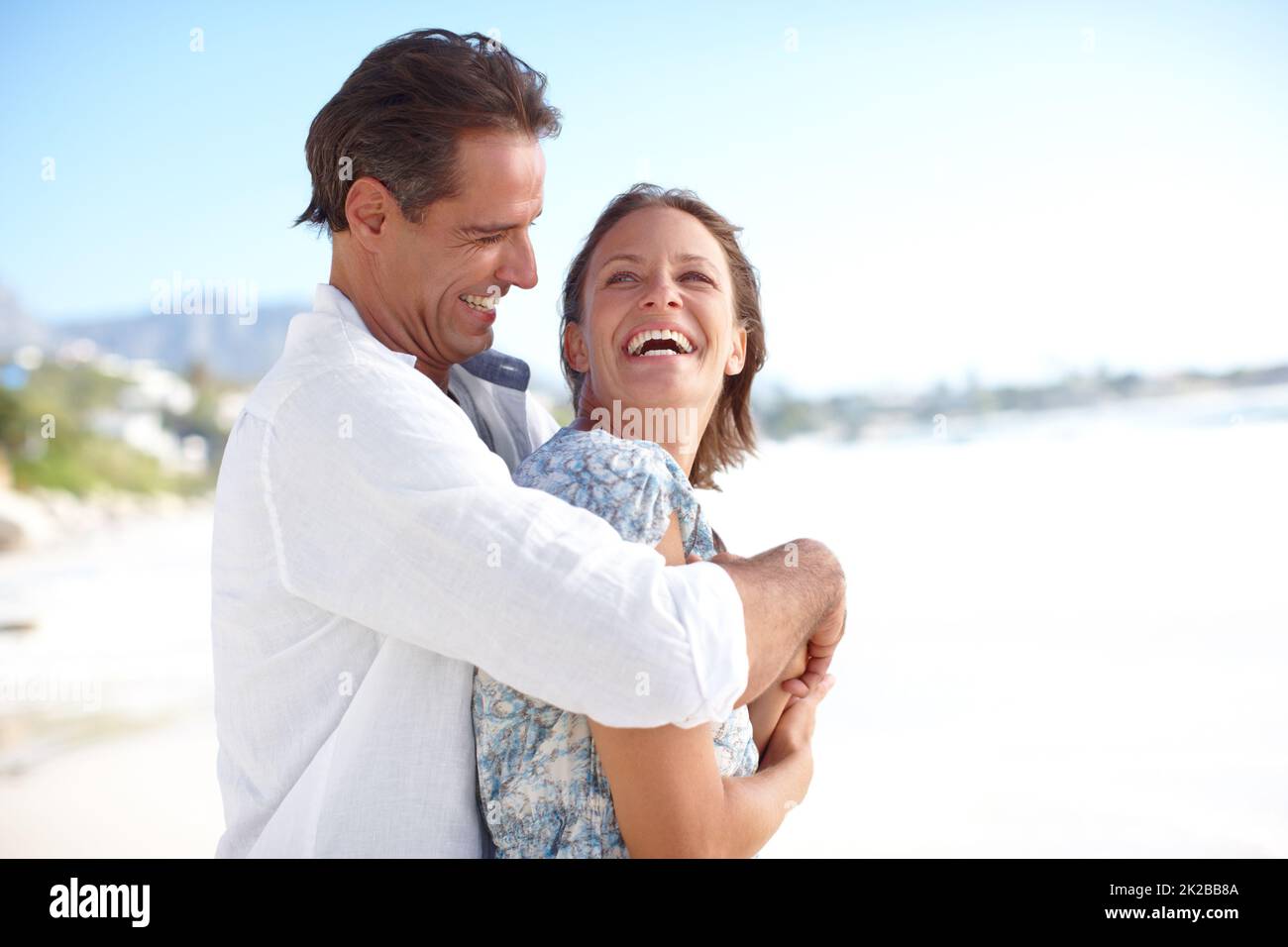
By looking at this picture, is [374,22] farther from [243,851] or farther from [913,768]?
[243,851]

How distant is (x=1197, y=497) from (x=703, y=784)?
15.0 meters

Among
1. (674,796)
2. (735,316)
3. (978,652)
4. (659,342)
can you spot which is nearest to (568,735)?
(674,796)

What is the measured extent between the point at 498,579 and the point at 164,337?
17567mm

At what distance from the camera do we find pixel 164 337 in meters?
17.2

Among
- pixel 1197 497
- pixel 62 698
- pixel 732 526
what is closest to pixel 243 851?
pixel 62 698

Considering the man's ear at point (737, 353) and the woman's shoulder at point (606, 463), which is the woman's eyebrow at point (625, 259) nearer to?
the man's ear at point (737, 353)

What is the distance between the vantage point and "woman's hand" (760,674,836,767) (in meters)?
1.58

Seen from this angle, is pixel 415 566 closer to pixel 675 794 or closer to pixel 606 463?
pixel 606 463

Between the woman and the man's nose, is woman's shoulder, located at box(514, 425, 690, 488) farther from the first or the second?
the man's nose

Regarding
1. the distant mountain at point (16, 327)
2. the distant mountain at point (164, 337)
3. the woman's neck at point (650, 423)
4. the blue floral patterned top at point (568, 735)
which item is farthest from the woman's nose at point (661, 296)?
the distant mountain at point (16, 327)

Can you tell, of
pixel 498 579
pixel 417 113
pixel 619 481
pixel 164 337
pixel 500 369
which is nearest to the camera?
pixel 498 579

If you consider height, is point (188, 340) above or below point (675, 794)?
above

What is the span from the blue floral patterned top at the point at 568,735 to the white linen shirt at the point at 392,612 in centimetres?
5

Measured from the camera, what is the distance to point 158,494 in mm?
16062
